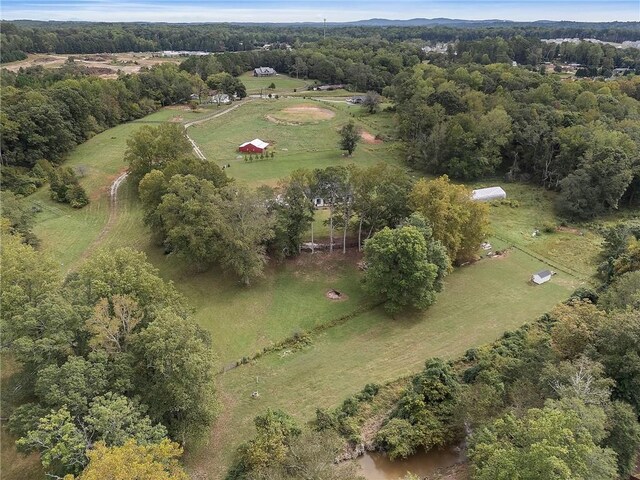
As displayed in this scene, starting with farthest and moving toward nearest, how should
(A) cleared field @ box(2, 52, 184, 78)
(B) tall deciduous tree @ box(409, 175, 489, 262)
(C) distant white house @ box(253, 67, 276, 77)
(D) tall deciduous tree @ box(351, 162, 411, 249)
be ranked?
(C) distant white house @ box(253, 67, 276, 77) < (A) cleared field @ box(2, 52, 184, 78) < (D) tall deciduous tree @ box(351, 162, 411, 249) < (B) tall deciduous tree @ box(409, 175, 489, 262)

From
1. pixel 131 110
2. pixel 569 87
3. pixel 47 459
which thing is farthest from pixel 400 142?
pixel 47 459

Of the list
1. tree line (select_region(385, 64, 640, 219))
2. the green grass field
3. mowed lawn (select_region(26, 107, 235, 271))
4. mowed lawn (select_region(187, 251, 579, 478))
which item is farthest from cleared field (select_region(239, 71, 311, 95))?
mowed lawn (select_region(187, 251, 579, 478))

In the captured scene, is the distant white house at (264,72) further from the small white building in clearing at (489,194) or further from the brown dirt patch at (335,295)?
the brown dirt patch at (335,295)

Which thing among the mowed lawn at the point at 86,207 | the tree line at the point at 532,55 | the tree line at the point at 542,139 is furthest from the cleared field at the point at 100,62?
the tree line at the point at 542,139

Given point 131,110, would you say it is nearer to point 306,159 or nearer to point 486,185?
point 306,159

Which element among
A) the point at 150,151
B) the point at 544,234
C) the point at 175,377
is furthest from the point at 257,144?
the point at 175,377

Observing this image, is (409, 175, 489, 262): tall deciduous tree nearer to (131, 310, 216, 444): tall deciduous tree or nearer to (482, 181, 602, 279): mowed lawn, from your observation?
(482, 181, 602, 279): mowed lawn
